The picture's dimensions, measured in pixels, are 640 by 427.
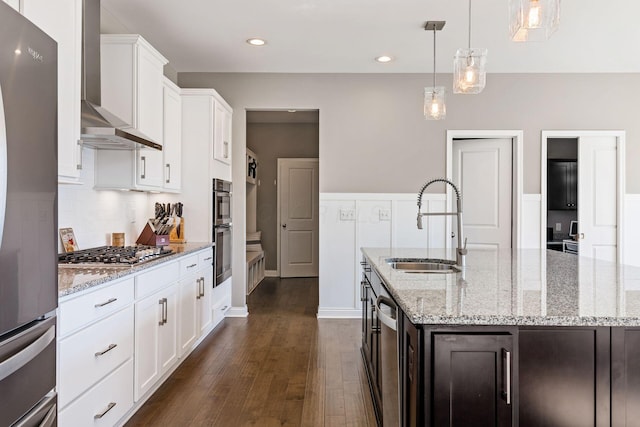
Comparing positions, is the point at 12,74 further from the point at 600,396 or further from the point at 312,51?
the point at 312,51

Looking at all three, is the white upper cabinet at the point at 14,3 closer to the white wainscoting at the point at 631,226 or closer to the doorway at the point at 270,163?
the doorway at the point at 270,163

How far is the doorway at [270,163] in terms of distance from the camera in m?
7.14

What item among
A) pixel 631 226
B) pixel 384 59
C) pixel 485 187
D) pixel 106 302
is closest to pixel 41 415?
pixel 106 302

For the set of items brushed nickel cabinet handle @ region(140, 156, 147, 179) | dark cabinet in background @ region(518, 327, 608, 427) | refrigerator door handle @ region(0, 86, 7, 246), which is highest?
brushed nickel cabinet handle @ region(140, 156, 147, 179)

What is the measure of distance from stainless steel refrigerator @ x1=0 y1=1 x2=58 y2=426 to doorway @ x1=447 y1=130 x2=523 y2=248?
3.95 metres

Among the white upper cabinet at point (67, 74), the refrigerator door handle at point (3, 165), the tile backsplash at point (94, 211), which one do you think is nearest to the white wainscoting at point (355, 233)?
the tile backsplash at point (94, 211)

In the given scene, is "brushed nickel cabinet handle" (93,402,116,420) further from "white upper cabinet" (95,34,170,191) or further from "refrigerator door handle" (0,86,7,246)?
"white upper cabinet" (95,34,170,191)

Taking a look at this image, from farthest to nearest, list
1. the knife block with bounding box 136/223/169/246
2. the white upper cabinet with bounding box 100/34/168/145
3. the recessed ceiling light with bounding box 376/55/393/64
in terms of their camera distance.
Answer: the recessed ceiling light with bounding box 376/55/393/64, the knife block with bounding box 136/223/169/246, the white upper cabinet with bounding box 100/34/168/145

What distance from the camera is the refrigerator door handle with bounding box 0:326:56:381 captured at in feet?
3.73

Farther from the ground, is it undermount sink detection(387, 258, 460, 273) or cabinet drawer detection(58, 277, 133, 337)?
undermount sink detection(387, 258, 460, 273)

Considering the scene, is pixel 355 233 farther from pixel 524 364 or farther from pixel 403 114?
pixel 524 364

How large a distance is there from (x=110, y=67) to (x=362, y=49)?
86.1 inches

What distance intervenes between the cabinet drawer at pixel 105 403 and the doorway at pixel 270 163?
15.8 feet

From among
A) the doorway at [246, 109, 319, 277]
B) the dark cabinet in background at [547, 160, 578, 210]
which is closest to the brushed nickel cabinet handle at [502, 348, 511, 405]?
the dark cabinet in background at [547, 160, 578, 210]
